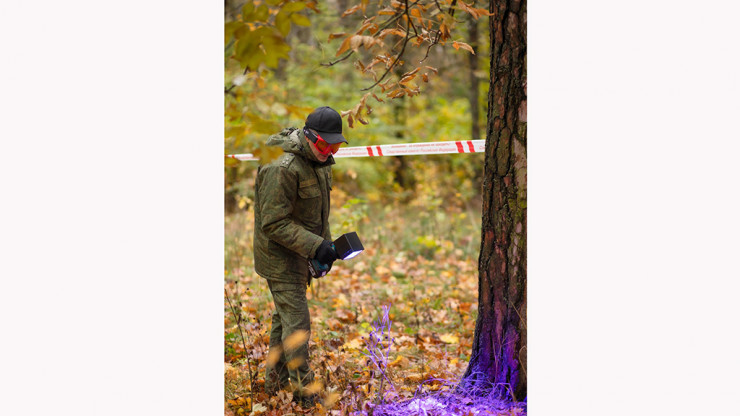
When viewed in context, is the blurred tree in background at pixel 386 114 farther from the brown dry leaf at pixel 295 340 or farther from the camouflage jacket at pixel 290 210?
the brown dry leaf at pixel 295 340

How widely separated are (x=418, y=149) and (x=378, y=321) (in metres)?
1.55

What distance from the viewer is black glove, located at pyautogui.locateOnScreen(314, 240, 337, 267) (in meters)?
3.33

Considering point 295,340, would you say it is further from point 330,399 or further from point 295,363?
point 330,399

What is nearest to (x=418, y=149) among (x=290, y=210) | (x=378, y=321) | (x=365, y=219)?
(x=378, y=321)

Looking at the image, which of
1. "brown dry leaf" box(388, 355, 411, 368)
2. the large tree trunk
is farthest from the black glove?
"brown dry leaf" box(388, 355, 411, 368)

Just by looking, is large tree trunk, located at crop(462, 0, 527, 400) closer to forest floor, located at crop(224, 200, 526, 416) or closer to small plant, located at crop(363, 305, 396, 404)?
forest floor, located at crop(224, 200, 526, 416)

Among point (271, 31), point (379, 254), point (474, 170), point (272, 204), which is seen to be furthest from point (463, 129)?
point (271, 31)

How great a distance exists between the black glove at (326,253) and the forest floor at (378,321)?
1.62 ft

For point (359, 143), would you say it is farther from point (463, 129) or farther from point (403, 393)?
point (403, 393)

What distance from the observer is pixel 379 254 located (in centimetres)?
747

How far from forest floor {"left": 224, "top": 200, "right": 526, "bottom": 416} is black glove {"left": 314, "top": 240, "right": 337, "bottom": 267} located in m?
0.49

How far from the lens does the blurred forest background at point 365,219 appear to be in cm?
272

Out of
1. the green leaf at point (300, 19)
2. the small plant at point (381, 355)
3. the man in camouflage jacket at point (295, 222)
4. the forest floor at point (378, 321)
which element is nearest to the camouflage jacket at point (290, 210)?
the man in camouflage jacket at point (295, 222)
